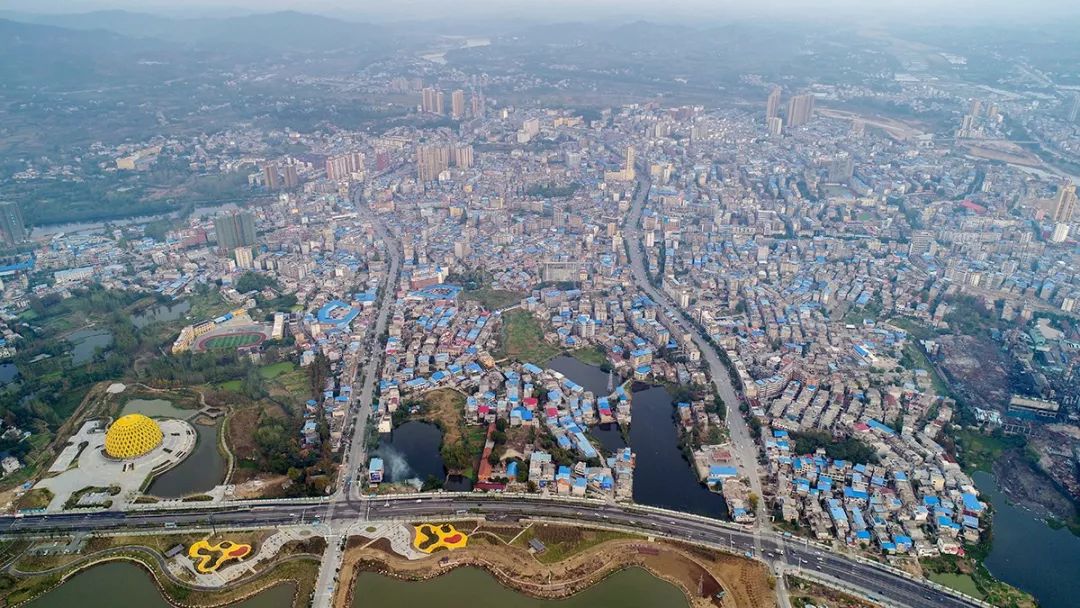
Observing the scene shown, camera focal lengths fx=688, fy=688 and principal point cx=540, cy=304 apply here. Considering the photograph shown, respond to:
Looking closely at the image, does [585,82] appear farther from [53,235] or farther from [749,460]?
[749,460]

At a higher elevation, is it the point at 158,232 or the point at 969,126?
the point at 969,126

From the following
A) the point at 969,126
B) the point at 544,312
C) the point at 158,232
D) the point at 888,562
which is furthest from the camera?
the point at 969,126

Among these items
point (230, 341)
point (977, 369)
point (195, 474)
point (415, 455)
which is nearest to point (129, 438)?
point (195, 474)

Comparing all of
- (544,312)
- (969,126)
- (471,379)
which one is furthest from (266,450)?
(969,126)

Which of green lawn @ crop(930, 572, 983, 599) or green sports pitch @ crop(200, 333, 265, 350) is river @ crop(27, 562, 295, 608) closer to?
green sports pitch @ crop(200, 333, 265, 350)

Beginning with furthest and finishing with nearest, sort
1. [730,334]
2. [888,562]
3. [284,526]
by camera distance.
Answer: [730,334], [284,526], [888,562]

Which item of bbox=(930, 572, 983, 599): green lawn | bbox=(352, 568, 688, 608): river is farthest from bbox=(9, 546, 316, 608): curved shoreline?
bbox=(930, 572, 983, 599): green lawn

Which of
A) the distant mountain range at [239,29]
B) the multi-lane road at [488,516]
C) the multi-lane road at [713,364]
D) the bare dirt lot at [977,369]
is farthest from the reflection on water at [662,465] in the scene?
the distant mountain range at [239,29]
